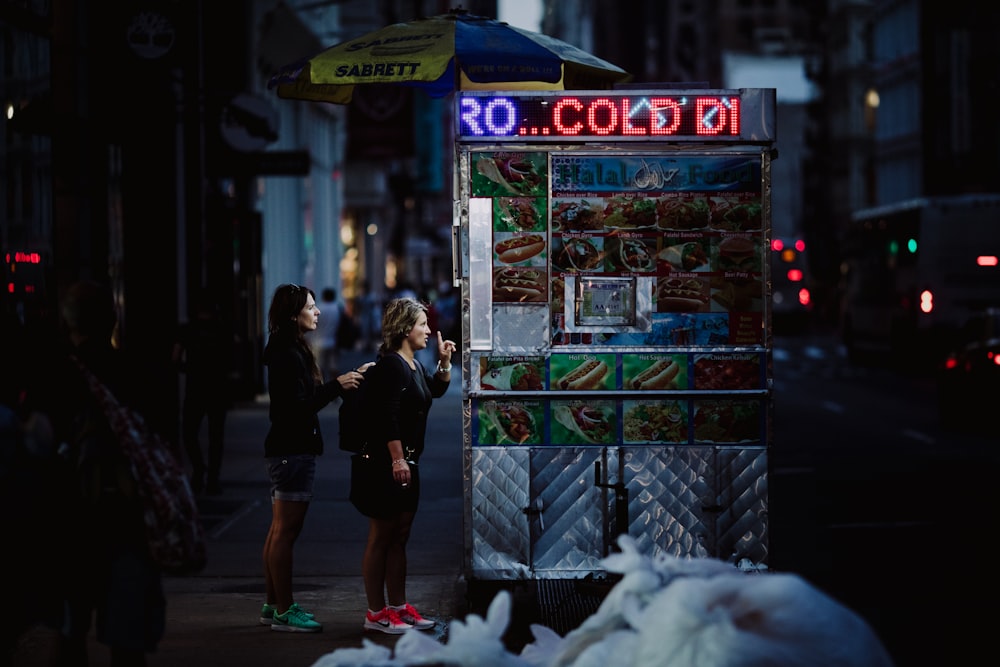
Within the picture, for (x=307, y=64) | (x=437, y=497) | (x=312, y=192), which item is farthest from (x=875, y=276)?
(x=307, y=64)

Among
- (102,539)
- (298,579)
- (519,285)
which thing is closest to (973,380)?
(298,579)

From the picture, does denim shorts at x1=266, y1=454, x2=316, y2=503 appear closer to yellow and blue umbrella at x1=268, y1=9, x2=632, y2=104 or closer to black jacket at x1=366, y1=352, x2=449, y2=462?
black jacket at x1=366, y1=352, x2=449, y2=462

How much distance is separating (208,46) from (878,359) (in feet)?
71.7

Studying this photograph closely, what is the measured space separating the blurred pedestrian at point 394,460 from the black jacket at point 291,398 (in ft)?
1.12

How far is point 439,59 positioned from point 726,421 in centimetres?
311

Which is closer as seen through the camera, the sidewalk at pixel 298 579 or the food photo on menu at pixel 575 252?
the sidewalk at pixel 298 579

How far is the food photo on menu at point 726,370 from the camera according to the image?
938 centimetres

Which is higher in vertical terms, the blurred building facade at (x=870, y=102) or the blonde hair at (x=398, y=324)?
the blurred building facade at (x=870, y=102)

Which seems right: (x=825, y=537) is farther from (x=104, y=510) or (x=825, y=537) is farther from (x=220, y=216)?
(x=220, y=216)

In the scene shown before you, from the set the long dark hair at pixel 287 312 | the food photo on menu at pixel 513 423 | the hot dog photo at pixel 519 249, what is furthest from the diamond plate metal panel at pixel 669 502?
the long dark hair at pixel 287 312

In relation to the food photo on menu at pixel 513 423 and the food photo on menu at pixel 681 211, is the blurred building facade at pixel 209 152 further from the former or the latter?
the food photo on menu at pixel 513 423

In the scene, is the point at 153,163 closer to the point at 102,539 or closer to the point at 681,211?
the point at 681,211

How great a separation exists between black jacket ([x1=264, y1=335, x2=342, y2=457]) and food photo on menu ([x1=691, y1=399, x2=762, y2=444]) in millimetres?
2089

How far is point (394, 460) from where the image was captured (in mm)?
8820
